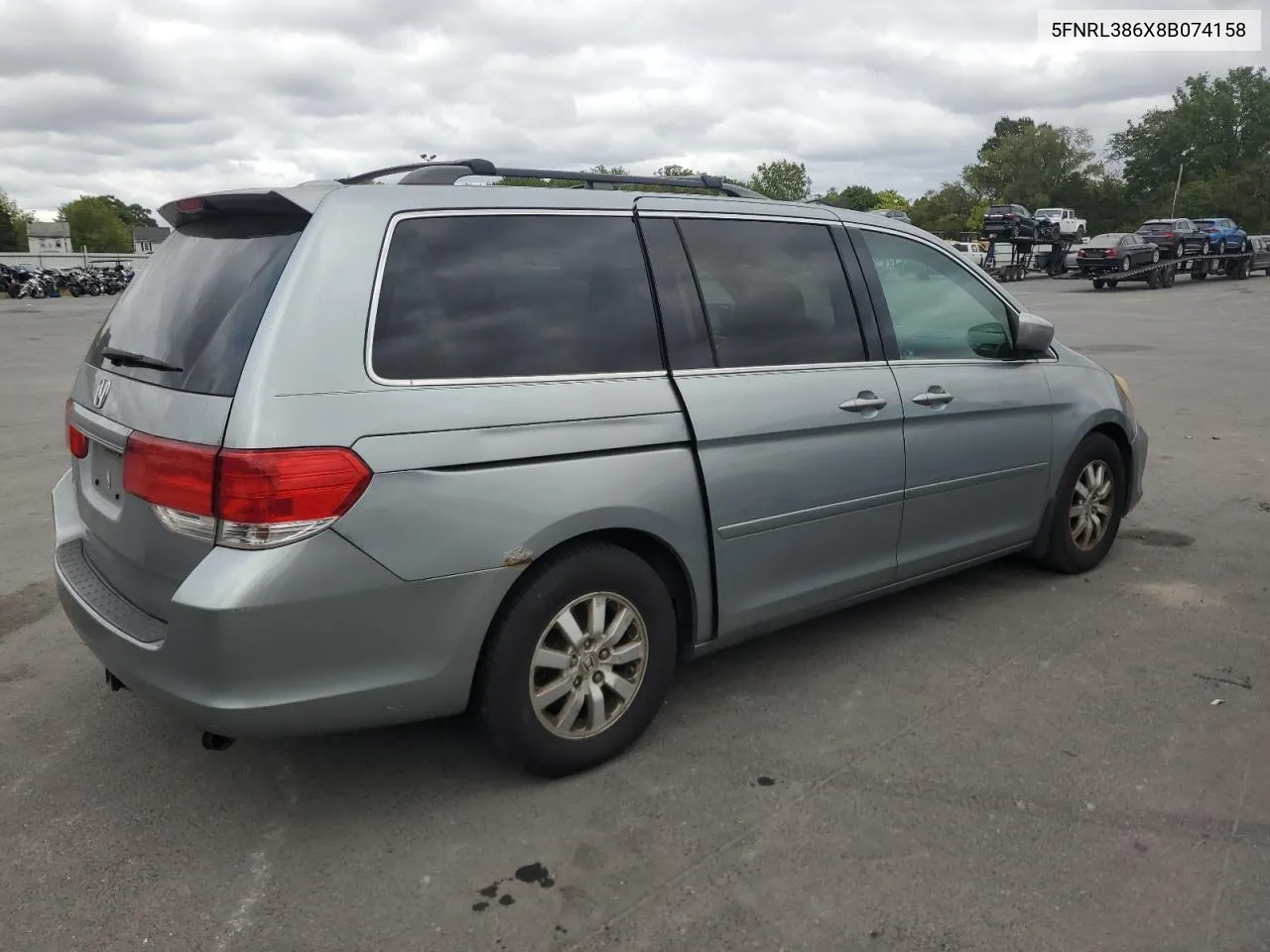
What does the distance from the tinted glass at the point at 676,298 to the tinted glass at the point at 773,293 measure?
47 millimetres

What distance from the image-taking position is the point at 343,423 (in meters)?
2.55

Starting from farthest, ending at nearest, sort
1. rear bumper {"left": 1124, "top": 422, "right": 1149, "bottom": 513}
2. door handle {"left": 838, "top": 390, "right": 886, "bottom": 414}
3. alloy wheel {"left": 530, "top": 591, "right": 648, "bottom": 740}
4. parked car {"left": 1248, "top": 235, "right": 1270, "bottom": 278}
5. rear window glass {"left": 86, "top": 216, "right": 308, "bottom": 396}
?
parked car {"left": 1248, "top": 235, "right": 1270, "bottom": 278}, rear bumper {"left": 1124, "top": 422, "right": 1149, "bottom": 513}, door handle {"left": 838, "top": 390, "right": 886, "bottom": 414}, alloy wheel {"left": 530, "top": 591, "right": 648, "bottom": 740}, rear window glass {"left": 86, "top": 216, "right": 308, "bottom": 396}

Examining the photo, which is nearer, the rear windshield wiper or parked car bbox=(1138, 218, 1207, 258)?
the rear windshield wiper

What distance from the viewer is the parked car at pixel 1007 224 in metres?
38.5

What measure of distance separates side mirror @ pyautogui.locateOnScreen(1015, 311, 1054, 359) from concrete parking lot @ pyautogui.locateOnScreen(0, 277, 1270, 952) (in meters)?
1.19

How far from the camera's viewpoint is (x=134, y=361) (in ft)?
9.71

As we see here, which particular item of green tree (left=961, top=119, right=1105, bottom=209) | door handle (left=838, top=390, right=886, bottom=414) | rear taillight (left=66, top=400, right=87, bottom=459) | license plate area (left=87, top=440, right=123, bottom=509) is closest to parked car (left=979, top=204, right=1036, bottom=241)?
door handle (left=838, top=390, right=886, bottom=414)

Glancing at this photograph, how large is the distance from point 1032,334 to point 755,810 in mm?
2602

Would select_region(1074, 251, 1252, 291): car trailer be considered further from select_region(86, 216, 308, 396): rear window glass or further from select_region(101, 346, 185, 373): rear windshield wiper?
select_region(101, 346, 185, 373): rear windshield wiper

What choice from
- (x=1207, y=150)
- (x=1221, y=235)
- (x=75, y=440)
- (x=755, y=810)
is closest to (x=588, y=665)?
(x=755, y=810)

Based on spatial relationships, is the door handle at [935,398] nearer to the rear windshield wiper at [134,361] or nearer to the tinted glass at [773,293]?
the tinted glass at [773,293]

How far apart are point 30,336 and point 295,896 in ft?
70.4

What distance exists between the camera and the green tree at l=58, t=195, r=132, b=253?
124625 mm

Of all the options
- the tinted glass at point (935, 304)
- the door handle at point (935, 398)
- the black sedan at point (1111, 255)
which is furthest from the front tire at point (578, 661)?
the black sedan at point (1111, 255)
